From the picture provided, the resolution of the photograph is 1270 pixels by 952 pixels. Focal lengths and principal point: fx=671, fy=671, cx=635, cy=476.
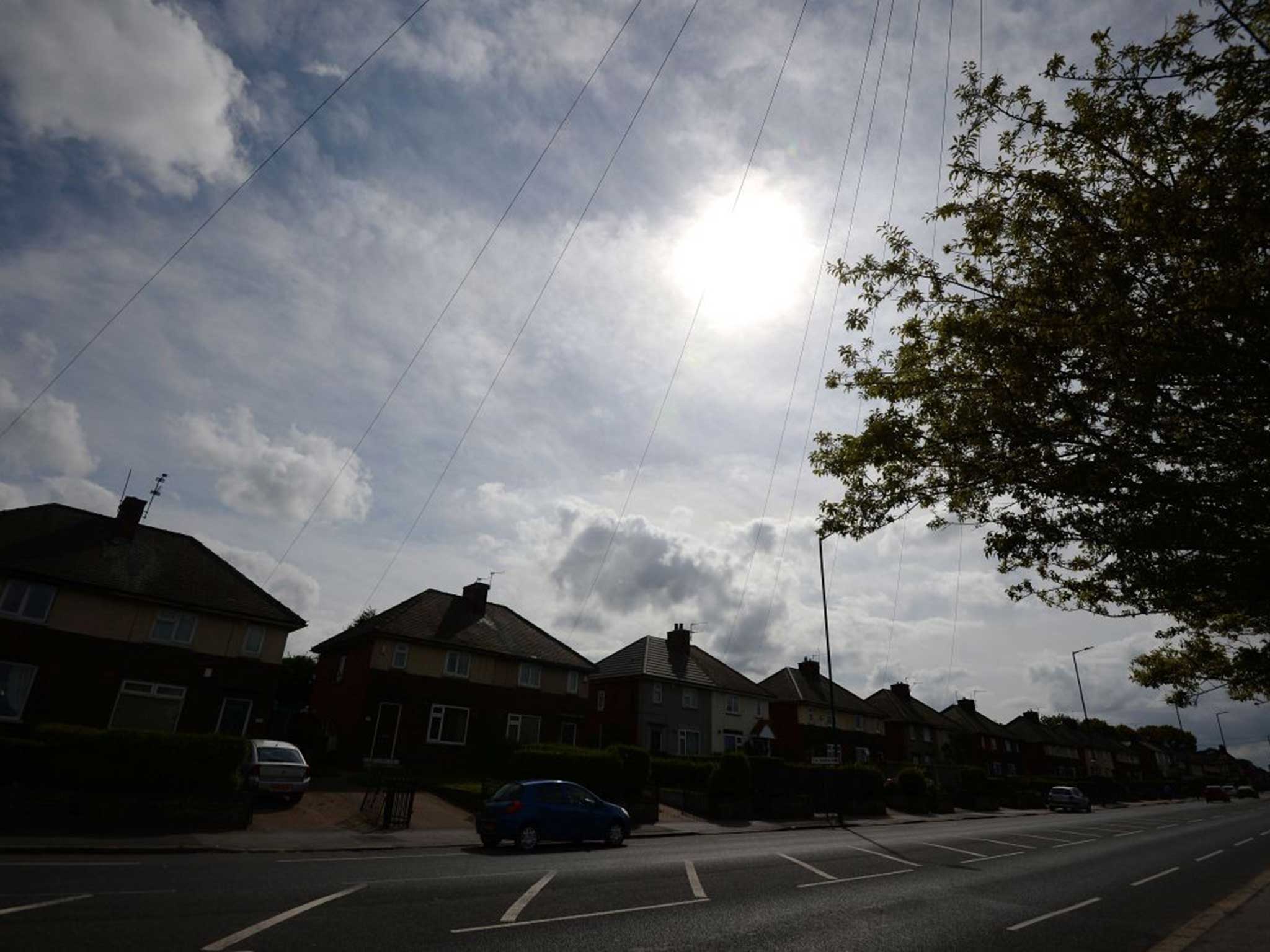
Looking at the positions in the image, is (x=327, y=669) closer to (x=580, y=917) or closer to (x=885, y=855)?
(x=885, y=855)

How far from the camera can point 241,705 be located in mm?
26641

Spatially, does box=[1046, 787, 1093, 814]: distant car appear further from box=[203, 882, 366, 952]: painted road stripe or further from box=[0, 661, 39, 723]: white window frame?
box=[0, 661, 39, 723]: white window frame

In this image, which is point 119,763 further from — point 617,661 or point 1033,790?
point 1033,790

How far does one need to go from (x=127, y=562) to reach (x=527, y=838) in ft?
69.9

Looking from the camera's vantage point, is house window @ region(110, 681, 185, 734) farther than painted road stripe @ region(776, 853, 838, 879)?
Yes

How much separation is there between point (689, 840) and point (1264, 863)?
608 inches

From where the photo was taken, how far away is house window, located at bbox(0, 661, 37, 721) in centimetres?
2223

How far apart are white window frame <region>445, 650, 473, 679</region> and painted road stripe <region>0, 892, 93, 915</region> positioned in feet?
82.0

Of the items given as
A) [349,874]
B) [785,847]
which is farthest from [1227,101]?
[785,847]

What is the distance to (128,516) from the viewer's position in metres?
27.9

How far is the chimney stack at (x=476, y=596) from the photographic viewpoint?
37781 millimetres

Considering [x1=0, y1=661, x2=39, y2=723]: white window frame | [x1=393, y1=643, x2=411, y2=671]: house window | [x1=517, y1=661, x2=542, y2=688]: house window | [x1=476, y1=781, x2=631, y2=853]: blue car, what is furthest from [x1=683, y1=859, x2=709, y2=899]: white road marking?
[x1=0, y1=661, x2=39, y2=723]: white window frame

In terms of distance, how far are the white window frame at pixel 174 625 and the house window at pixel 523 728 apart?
49.0ft

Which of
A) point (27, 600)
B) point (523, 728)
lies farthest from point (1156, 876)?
point (27, 600)
